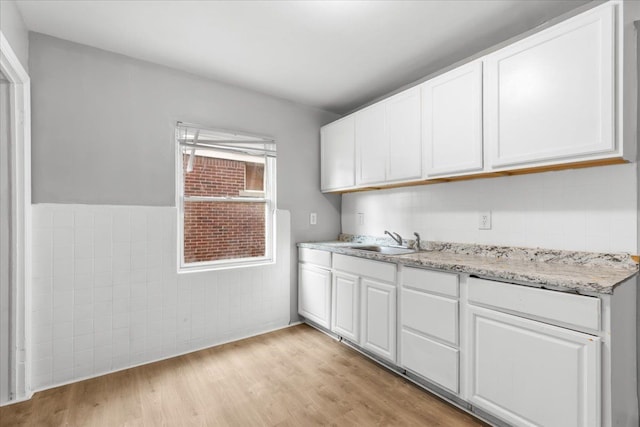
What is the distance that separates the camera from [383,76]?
2758 mm

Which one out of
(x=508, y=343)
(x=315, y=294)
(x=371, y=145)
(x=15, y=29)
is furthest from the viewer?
(x=315, y=294)

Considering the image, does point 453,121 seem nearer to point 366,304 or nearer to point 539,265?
point 539,265

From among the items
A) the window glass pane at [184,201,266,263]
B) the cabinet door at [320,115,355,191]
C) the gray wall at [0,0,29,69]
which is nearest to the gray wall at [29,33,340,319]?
the gray wall at [0,0,29,69]

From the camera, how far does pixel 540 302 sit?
146cm

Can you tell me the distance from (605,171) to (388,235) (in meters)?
1.70

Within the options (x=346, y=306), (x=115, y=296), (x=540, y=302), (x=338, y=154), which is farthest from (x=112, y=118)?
(x=540, y=302)

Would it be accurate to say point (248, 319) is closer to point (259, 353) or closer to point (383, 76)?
point (259, 353)

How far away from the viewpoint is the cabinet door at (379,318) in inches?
88.6

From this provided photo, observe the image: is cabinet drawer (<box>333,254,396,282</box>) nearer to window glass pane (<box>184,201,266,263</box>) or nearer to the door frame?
window glass pane (<box>184,201,266,263</box>)

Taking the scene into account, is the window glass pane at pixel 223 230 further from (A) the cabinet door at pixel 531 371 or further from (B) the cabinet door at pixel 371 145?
(A) the cabinet door at pixel 531 371

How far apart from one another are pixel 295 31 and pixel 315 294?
2.31m

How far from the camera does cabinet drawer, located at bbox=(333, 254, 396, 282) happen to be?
7.45 ft

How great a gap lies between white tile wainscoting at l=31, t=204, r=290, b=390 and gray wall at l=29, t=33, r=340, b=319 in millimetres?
166

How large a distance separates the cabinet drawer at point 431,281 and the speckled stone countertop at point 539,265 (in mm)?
44
